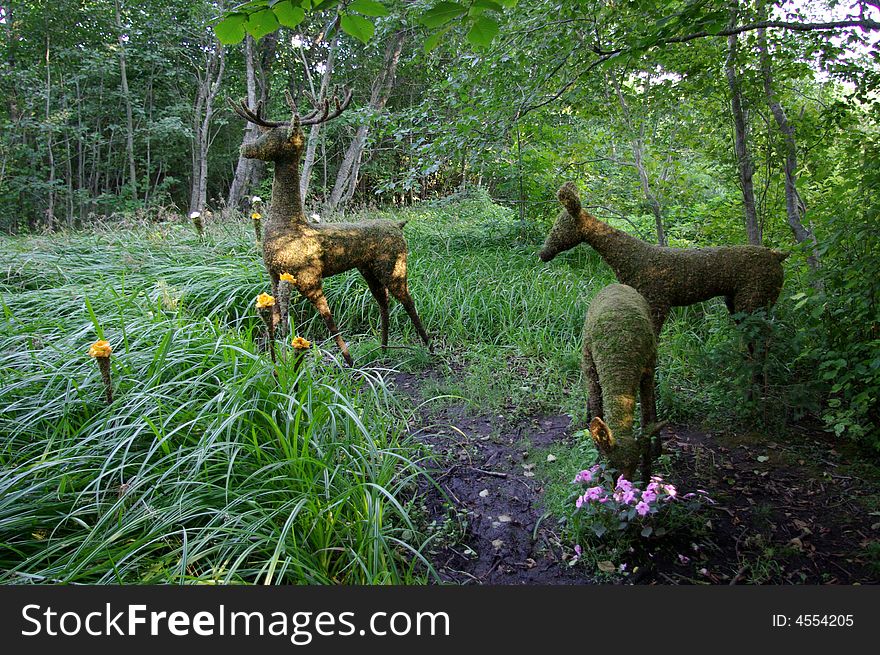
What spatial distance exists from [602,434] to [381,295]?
8.41 feet

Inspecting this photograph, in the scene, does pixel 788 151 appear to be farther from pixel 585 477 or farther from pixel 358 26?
pixel 358 26

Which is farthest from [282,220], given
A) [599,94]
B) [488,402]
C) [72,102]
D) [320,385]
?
[72,102]

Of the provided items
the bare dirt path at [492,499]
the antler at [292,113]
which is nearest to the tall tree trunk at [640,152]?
the bare dirt path at [492,499]

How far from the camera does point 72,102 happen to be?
12391 mm

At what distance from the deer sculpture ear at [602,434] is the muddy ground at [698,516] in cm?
55

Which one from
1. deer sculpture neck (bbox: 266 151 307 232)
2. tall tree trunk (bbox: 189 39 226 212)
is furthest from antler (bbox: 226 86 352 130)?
tall tree trunk (bbox: 189 39 226 212)

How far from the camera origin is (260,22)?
1489 millimetres

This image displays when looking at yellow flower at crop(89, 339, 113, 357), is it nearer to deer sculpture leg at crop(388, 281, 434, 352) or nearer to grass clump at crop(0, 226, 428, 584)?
grass clump at crop(0, 226, 428, 584)

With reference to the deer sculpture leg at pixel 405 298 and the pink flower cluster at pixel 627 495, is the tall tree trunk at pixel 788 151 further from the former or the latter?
the deer sculpture leg at pixel 405 298

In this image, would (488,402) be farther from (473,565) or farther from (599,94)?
(599,94)

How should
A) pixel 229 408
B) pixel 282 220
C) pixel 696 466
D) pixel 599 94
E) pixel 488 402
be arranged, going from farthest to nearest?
pixel 599 94
pixel 488 402
pixel 282 220
pixel 696 466
pixel 229 408

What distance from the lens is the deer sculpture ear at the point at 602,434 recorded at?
1.92 meters

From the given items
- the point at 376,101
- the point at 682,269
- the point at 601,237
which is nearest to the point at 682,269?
the point at 682,269

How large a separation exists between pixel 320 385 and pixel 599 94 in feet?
13.5
